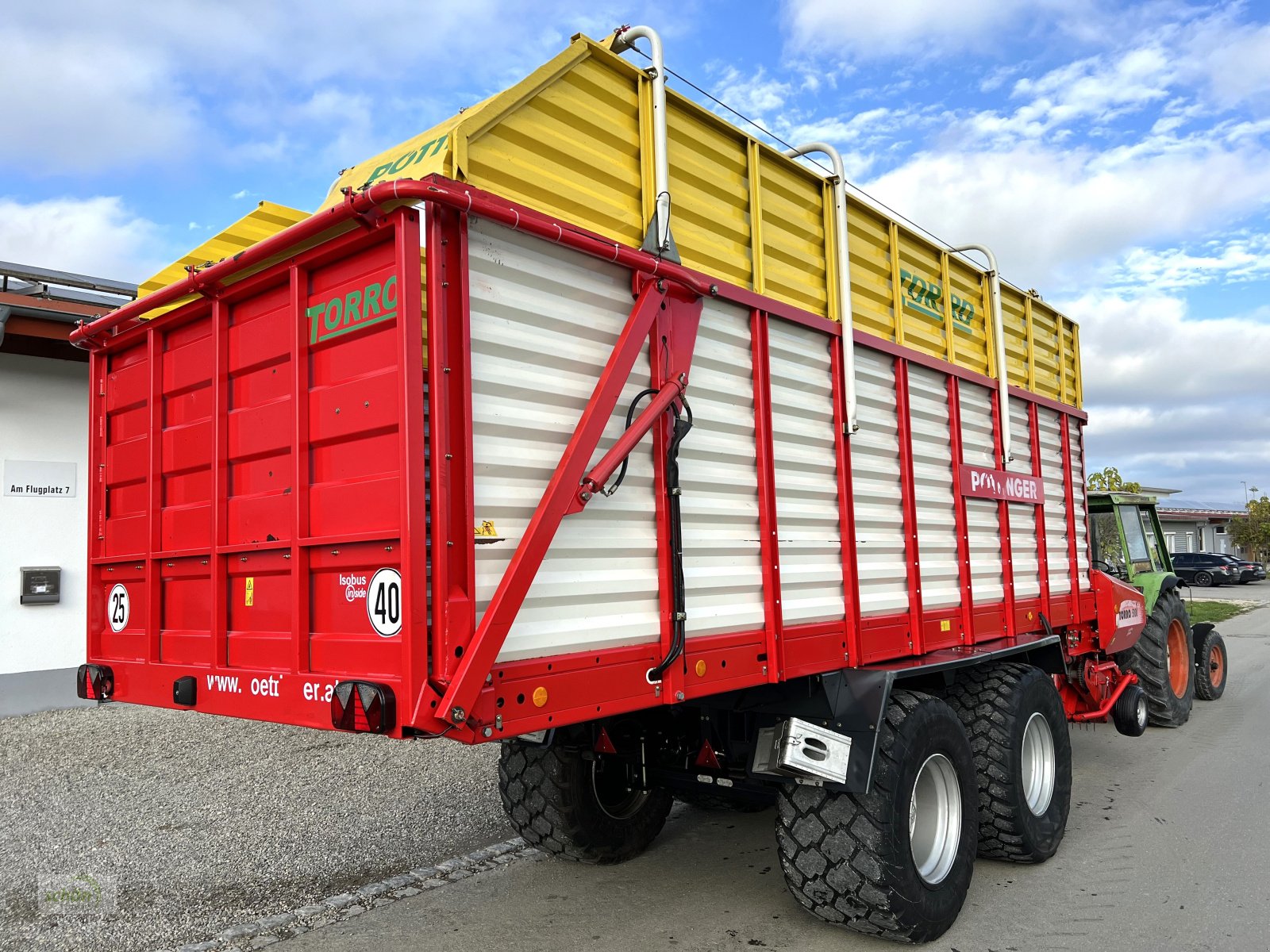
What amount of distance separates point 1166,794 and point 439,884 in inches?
190

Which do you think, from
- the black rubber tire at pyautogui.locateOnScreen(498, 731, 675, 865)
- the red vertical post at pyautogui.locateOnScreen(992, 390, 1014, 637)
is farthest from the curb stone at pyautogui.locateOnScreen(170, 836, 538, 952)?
the red vertical post at pyautogui.locateOnScreen(992, 390, 1014, 637)

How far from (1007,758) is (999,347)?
264 centimetres

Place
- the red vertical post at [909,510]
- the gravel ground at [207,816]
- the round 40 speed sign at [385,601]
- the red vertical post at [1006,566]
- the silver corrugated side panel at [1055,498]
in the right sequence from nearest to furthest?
the round 40 speed sign at [385,601]
the gravel ground at [207,816]
the red vertical post at [909,510]
the red vertical post at [1006,566]
the silver corrugated side panel at [1055,498]

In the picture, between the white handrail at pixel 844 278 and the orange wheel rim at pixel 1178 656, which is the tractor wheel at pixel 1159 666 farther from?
the white handrail at pixel 844 278

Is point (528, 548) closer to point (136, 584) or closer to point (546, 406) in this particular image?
point (546, 406)

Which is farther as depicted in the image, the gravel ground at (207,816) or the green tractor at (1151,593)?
the green tractor at (1151,593)

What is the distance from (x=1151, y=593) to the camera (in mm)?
8516

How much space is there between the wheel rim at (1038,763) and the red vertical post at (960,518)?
0.62 metres

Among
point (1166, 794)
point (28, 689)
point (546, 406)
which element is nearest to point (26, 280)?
point (28, 689)

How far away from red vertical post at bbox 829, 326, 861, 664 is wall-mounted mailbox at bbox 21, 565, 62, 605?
733 centimetres

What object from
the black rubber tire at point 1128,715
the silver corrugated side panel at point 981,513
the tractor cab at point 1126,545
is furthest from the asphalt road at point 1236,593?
the silver corrugated side panel at point 981,513

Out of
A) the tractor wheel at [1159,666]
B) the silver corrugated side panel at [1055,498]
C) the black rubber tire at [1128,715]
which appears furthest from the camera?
the tractor wheel at [1159,666]

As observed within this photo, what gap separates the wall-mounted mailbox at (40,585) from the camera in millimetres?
8109

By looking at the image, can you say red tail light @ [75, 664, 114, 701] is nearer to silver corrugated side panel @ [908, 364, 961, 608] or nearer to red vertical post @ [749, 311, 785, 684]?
red vertical post @ [749, 311, 785, 684]
